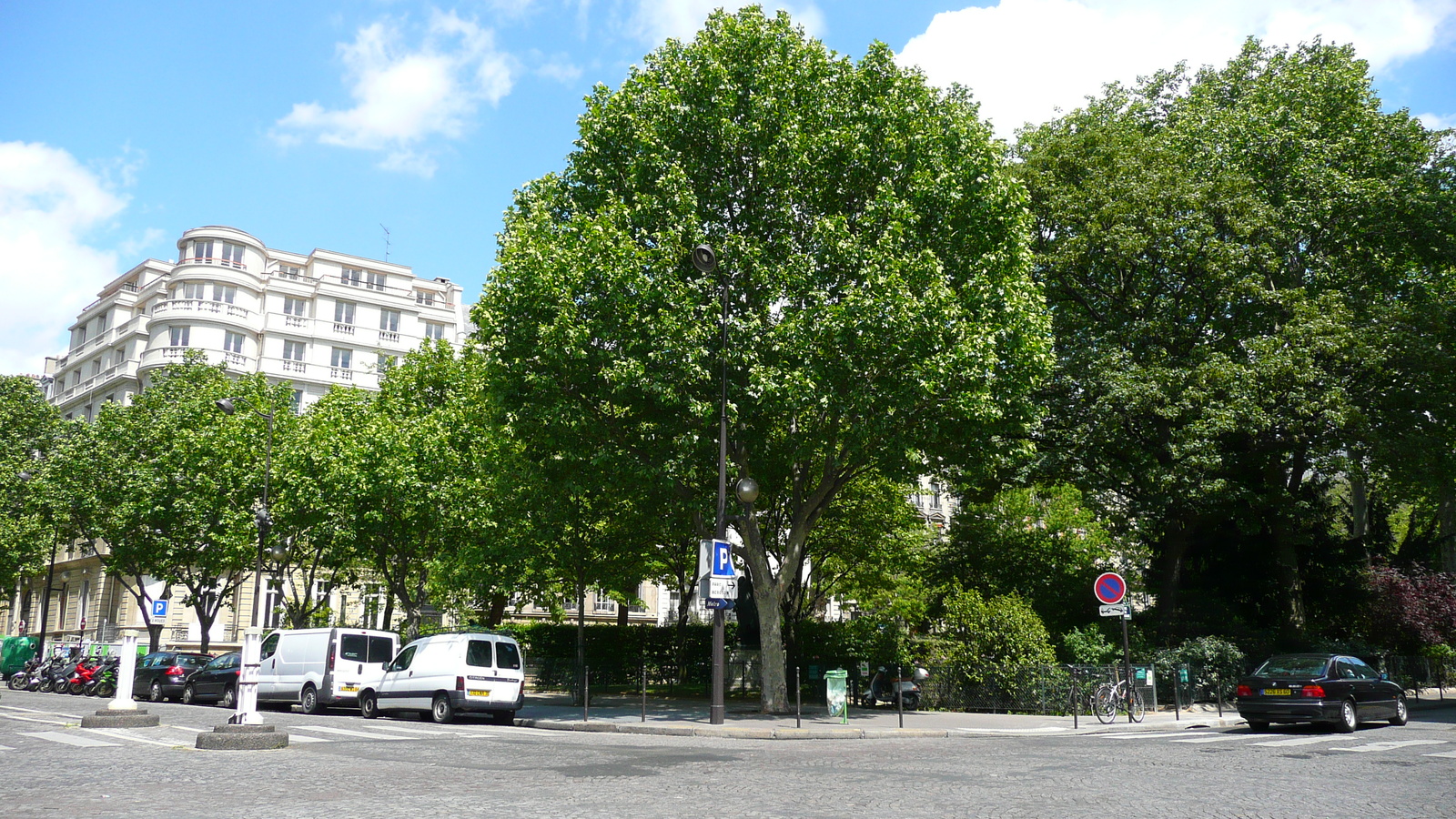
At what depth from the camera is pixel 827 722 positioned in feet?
66.8

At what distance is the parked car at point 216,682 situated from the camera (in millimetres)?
26797

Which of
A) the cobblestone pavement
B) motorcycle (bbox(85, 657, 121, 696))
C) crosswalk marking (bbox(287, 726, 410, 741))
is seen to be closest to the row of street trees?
motorcycle (bbox(85, 657, 121, 696))

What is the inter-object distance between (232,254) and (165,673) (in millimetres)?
38590

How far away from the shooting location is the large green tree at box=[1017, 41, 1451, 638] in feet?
83.0

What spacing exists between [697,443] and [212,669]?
1690 cm

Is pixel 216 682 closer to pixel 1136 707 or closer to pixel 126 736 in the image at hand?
pixel 126 736

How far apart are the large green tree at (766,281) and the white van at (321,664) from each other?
23.5 feet

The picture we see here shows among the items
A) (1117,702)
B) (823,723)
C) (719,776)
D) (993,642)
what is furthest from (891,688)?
(719,776)

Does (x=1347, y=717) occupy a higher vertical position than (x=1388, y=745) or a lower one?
higher

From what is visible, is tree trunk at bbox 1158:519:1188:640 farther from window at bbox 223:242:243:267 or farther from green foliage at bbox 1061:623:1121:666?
window at bbox 223:242:243:267

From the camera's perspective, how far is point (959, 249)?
21.7m

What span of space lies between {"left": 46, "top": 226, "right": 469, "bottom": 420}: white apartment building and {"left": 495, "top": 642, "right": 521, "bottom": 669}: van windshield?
33470 mm

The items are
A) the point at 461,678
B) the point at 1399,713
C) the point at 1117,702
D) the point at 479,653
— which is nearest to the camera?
the point at 1399,713

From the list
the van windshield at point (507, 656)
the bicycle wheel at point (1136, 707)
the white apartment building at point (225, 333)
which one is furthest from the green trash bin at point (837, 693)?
the white apartment building at point (225, 333)
